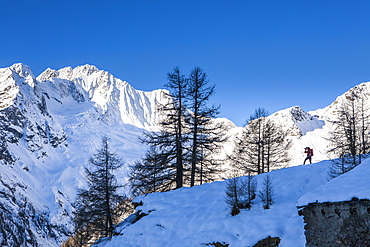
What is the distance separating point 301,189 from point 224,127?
262 inches

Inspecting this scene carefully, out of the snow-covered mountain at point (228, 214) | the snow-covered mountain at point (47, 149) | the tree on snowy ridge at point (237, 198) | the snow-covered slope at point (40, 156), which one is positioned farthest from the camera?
the snow-covered mountain at point (47, 149)

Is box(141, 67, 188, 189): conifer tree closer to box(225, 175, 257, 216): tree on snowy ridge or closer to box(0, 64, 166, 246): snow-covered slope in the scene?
box(225, 175, 257, 216): tree on snowy ridge

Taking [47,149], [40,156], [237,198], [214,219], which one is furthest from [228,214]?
[47,149]

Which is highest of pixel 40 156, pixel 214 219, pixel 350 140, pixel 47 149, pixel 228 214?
pixel 47 149

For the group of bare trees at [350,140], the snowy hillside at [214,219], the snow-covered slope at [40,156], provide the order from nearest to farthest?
1. the snowy hillside at [214,219]
2. the group of bare trees at [350,140]
3. the snow-covered slope at [40,156]

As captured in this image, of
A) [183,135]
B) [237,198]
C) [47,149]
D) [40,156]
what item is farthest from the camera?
[47,149]

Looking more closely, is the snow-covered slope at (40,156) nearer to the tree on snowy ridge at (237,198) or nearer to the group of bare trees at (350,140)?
the group of bare trees at (350,140)

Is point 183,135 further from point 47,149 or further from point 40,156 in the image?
point 47,149

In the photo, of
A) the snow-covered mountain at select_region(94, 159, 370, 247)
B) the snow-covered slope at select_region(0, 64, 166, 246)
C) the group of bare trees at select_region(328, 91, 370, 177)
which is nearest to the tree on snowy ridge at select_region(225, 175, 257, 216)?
the snow-covered mountain at select_region(94, 159, 370, 247)

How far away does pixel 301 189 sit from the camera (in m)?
12.0

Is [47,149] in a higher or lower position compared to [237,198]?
higher

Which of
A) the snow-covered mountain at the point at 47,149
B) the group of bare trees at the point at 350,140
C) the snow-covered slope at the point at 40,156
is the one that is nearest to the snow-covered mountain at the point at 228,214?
the group of bare trees at the point at 350,140

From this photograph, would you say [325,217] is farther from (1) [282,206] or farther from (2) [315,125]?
(2) [315,125]

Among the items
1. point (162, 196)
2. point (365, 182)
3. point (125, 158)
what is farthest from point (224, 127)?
point (125, 158)
